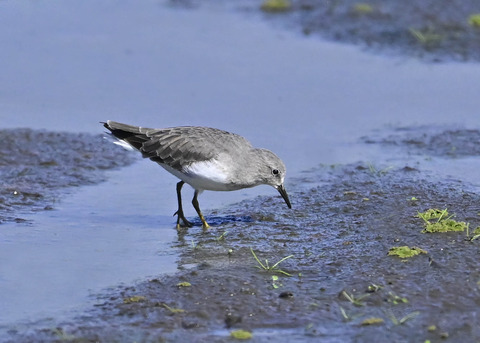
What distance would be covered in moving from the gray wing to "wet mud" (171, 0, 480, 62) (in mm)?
6794

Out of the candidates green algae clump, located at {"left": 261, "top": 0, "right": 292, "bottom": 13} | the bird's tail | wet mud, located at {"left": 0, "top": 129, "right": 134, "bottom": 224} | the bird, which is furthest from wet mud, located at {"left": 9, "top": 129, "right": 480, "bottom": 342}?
green algae clump, located at {"left": 261, "top": 0, "right": 292, "bottom": 13}

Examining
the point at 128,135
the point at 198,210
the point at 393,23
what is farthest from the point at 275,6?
the point at 198,210

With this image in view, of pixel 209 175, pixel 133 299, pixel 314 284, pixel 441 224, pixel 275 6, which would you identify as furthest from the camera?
pixel 275 6

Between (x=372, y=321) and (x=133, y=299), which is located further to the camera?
(x=133, y=299)

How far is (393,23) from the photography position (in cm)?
1745

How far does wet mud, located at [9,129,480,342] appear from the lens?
23.7 ft

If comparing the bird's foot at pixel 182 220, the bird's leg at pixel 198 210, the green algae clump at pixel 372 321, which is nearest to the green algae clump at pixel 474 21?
the bird's leg at pixel 198 210

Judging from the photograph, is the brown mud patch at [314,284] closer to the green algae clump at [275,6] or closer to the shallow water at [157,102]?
the shallow water at [157,102]

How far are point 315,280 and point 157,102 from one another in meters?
6.19

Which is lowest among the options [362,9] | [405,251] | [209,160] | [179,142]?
[405,251]

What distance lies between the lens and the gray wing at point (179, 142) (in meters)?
9.93

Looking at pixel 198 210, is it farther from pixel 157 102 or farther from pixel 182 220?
pixel 157 102

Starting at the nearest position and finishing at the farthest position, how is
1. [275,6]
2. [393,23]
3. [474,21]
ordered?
[474,21]
[393,23]
[275,6]

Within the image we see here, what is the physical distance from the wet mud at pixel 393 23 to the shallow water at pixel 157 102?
544 mm
